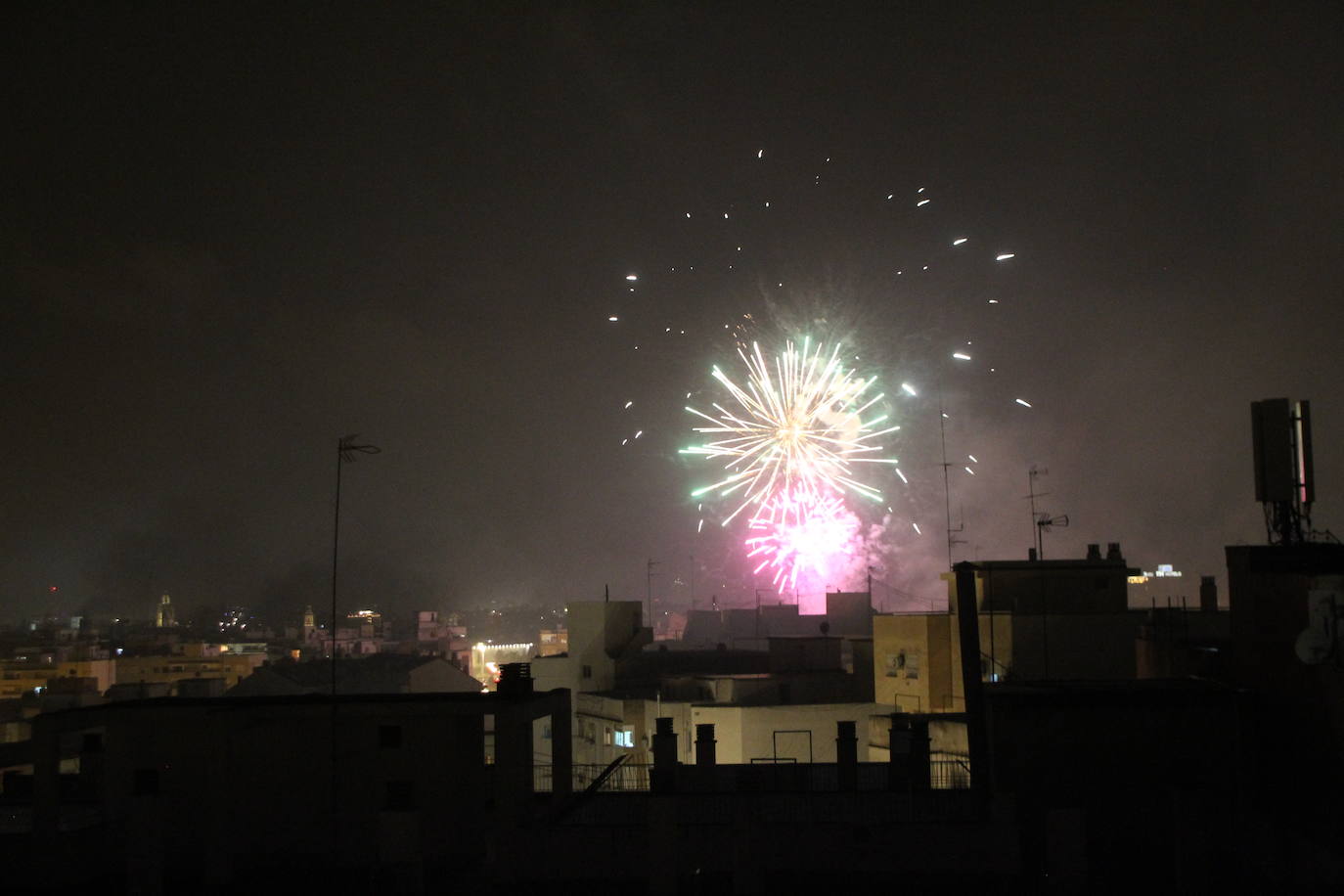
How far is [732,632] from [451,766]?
4896cm

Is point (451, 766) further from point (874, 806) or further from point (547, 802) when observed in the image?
point (874, 806)

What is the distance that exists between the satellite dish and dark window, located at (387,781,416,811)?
38.7ft

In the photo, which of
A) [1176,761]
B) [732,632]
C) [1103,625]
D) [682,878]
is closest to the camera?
[682,878]

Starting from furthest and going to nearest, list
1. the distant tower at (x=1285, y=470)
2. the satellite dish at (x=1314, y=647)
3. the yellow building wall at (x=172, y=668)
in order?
the yellow building wall at (x=172, y=668)
the distant tower at (x=1285, y=470)
the satellite dish at (x=1314, y=647)

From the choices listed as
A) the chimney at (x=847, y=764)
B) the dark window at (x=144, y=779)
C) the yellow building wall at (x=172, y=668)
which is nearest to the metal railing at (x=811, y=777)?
the chimney at (x=847, y=764)

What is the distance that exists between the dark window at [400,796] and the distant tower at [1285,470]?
1256cm

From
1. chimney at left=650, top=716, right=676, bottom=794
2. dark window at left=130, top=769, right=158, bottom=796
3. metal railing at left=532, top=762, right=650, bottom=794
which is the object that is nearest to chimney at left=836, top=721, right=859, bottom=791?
chimney at left=650, top=716, right=676, bottom=794

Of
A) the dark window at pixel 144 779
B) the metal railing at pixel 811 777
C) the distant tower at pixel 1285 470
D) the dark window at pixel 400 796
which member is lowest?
the metal railing at pixel 811 777

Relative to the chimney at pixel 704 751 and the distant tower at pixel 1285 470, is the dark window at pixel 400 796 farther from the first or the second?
the distant tower at pixel 1285 470

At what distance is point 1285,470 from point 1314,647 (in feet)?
11.2

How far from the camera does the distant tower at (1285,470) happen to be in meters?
15.9

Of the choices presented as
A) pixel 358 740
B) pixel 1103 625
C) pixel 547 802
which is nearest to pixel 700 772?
pixel 547 802

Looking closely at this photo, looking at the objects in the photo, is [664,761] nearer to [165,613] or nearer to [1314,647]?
[1314,647]

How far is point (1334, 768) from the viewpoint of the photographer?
13984 millimetres
